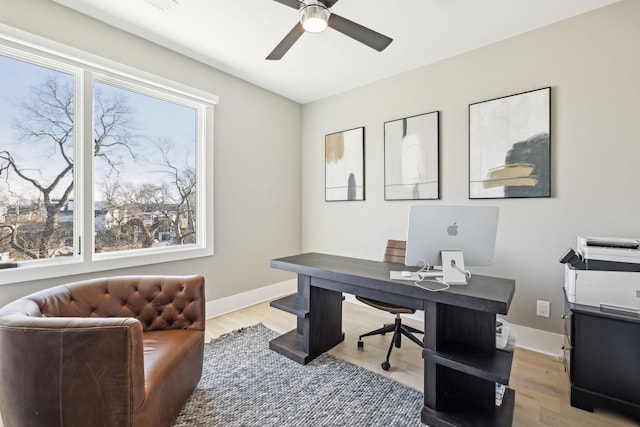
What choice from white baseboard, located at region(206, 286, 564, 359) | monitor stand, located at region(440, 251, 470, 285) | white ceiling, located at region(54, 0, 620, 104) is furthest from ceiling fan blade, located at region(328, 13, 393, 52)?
white baseboard, located at region(206, 286, 564, 359)

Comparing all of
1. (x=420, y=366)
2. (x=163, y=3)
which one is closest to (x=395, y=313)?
(x=420, y=366)

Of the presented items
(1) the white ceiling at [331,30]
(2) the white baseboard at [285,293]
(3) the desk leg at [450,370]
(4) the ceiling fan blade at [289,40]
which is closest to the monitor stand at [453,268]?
(3) the desk leg at [450,370]

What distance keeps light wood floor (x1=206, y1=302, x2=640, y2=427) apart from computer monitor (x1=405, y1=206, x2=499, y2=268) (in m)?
Result: 0.92

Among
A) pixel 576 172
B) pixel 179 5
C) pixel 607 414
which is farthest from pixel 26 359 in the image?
pixel 576 172

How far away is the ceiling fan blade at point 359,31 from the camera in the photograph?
185cm

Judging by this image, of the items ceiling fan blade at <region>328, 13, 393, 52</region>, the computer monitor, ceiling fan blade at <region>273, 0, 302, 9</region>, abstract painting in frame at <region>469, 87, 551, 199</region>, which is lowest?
the computer monitor

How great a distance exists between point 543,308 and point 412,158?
1789mm

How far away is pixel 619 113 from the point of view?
2.10 metres

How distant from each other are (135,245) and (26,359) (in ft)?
5.72

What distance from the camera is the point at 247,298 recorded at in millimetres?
3529

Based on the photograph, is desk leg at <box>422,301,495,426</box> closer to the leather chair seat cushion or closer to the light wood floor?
the light wood floor

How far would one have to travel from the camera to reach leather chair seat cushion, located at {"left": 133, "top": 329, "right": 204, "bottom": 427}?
1317 millimetres

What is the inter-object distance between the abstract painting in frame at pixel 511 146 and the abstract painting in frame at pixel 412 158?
14.3 inches

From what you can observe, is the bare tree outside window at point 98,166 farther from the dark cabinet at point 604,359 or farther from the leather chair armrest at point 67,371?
the dark cabinet at point 604,359
